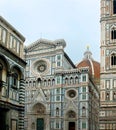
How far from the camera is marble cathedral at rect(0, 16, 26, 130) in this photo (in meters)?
18.8

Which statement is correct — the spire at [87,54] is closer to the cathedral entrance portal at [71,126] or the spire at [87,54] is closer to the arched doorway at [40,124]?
the arched doorway at [40,124]

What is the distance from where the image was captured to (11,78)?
19.7 metres

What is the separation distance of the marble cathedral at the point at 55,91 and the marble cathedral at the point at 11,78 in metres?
26.4

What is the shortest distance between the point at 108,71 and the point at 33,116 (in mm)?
14756

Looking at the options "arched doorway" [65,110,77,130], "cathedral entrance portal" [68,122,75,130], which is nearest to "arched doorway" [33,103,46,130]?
"arched doorway" [65,110,77,130]

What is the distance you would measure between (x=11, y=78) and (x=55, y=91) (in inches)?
1156

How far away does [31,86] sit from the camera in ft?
167

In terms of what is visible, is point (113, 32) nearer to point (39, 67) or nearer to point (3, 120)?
point (39, 67)

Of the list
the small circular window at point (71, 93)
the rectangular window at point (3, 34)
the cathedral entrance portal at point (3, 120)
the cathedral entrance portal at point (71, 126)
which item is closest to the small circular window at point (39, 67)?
the small circular window at point (71, 93)

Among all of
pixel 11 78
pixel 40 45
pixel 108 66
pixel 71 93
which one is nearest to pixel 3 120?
pixel 11 78

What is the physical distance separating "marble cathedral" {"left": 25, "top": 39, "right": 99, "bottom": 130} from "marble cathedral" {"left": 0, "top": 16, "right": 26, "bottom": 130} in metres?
26.4

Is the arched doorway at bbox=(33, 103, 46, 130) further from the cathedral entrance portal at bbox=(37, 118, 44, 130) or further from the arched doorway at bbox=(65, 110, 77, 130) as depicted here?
the arched doorway at bbox=(65, 110, 77, 130)

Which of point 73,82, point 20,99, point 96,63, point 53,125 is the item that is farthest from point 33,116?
point 96,63

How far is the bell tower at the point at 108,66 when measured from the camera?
39.8 metres
